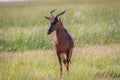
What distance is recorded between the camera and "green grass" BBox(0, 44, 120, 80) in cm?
308

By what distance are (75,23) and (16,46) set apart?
724 millimetres

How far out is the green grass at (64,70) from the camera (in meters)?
3.08

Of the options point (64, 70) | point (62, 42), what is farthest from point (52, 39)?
point (64, 70)

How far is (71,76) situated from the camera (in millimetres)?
3078

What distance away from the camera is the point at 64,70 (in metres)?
3.12

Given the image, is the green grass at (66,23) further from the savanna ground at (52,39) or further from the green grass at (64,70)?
the green grass at (64,70)

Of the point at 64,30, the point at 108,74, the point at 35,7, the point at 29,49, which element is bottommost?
the point at 108,74

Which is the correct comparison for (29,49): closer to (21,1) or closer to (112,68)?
(21,1)

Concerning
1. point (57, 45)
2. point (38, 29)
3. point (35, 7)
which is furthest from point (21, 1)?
point (57, 45)

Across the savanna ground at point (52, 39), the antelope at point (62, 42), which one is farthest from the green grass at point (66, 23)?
the antelope at point (62, 42)

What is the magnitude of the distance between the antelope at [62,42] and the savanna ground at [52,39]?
0.12 meters

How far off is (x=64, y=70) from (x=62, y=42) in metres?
0.32

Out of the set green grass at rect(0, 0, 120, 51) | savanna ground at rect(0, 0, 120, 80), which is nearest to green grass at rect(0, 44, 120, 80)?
savanna ground at rect(0, 0, 120, 80)

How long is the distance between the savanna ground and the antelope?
0.40ft
